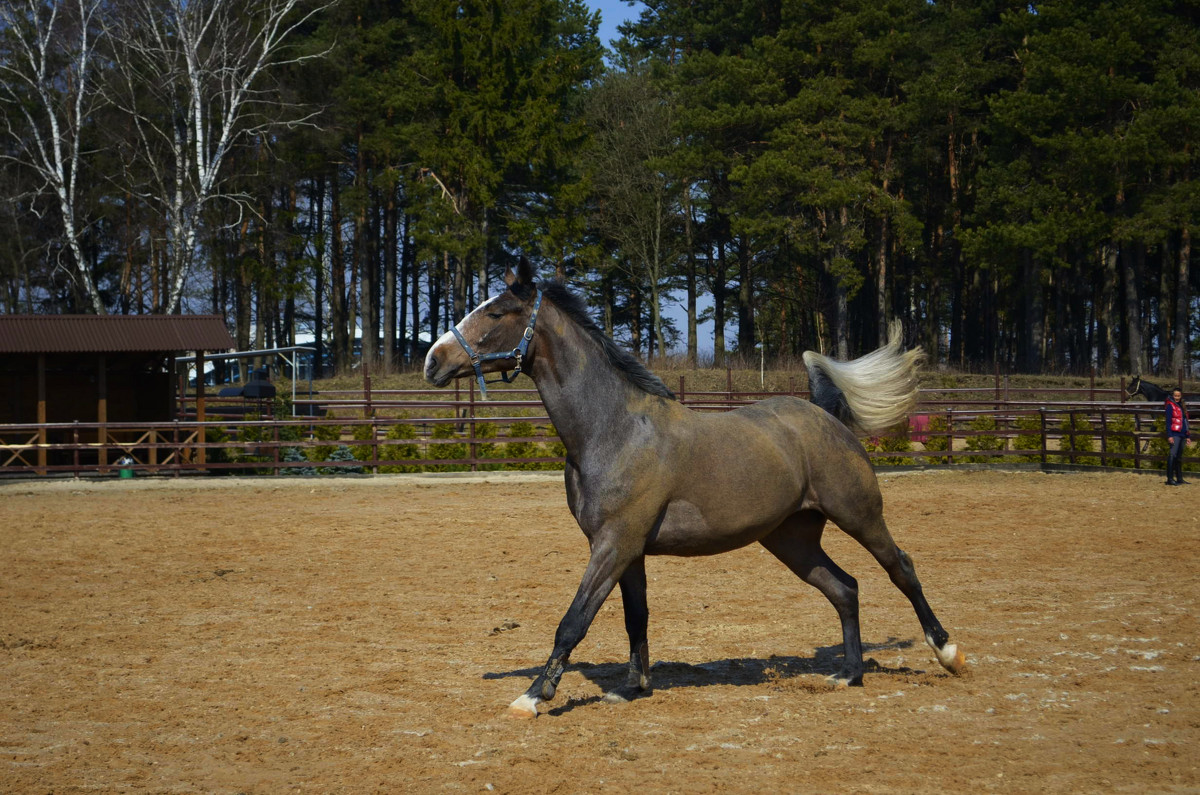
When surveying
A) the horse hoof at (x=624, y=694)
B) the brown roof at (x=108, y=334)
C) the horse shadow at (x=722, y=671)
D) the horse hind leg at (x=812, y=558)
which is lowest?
the horse shadow at (x=722, y=671)

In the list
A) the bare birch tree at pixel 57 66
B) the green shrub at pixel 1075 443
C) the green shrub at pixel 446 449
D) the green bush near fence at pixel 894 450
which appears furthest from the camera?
the bare birch tree at pixel 57 66

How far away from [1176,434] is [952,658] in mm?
12703

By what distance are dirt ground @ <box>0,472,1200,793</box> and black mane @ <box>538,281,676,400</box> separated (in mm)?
1703

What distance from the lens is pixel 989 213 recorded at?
38.5 m

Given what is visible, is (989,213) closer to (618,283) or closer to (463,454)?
(618,283)

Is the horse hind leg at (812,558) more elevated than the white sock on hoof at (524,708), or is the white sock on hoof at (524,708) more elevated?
the horse hind leg at (812,558)

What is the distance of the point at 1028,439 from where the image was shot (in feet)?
67.9

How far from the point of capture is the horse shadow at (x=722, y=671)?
19.7ft

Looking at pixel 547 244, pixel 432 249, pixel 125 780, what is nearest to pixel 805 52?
pixel 547 244

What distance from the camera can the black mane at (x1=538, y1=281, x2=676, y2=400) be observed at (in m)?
5.65

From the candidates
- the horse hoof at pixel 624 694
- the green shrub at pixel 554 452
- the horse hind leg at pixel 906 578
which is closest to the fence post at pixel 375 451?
the green shrub at pixel 554 452

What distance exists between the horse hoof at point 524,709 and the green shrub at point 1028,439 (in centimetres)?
1710

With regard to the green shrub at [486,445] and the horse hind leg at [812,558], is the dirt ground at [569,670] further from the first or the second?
the green shrub at [486,445]

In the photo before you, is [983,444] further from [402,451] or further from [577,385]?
[577,385]
